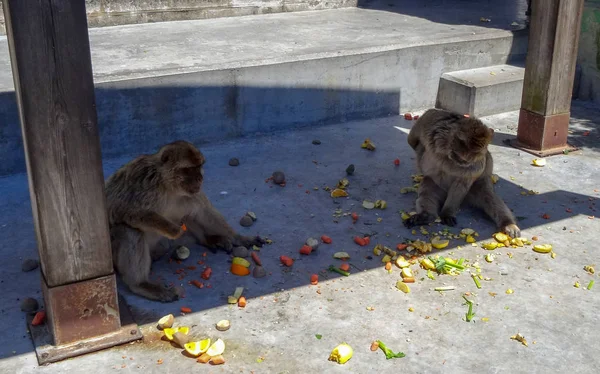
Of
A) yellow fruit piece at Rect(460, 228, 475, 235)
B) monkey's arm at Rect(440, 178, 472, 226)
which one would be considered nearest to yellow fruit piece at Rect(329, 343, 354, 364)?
yellow fruit piece at Rect(460, 228, 475, 235)

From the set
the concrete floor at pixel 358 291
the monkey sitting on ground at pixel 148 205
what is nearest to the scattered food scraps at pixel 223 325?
the concrete floor at pixel 358 291

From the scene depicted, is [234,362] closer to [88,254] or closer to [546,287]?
[88,254]

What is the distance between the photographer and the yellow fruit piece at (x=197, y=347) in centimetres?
434

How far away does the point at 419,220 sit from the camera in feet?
20.3

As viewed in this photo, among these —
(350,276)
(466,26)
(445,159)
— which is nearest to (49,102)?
(350,276)

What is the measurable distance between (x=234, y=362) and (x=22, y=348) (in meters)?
1.31

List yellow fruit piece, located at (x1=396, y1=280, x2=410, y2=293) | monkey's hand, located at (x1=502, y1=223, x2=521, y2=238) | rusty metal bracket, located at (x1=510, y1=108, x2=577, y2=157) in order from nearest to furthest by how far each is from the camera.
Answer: yellow fruit piece, located at (x1=396, y1=280, x2=410, y2=293) → monkey's hand, located at (x1=502, y1=223, x2=521, y2=238) → rusty metal bracket, located at (x1=510, y1=108, x2=577, y2=157)

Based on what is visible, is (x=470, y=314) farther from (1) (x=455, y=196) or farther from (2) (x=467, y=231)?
(1) (x=455, y=196)

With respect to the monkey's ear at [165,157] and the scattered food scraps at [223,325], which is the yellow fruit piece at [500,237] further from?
the monkey's ear at [165,157]

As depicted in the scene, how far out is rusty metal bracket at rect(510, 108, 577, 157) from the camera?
7723mm

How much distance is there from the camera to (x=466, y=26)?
1015 cm

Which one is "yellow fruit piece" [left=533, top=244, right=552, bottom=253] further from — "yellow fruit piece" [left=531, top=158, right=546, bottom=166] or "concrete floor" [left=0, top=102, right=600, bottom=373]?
"yellow fruit piece" [left=531, top=158, right=546, bottom=166]

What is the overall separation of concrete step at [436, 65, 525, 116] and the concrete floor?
159 cm

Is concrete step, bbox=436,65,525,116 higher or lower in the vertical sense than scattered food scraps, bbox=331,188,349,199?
higher
